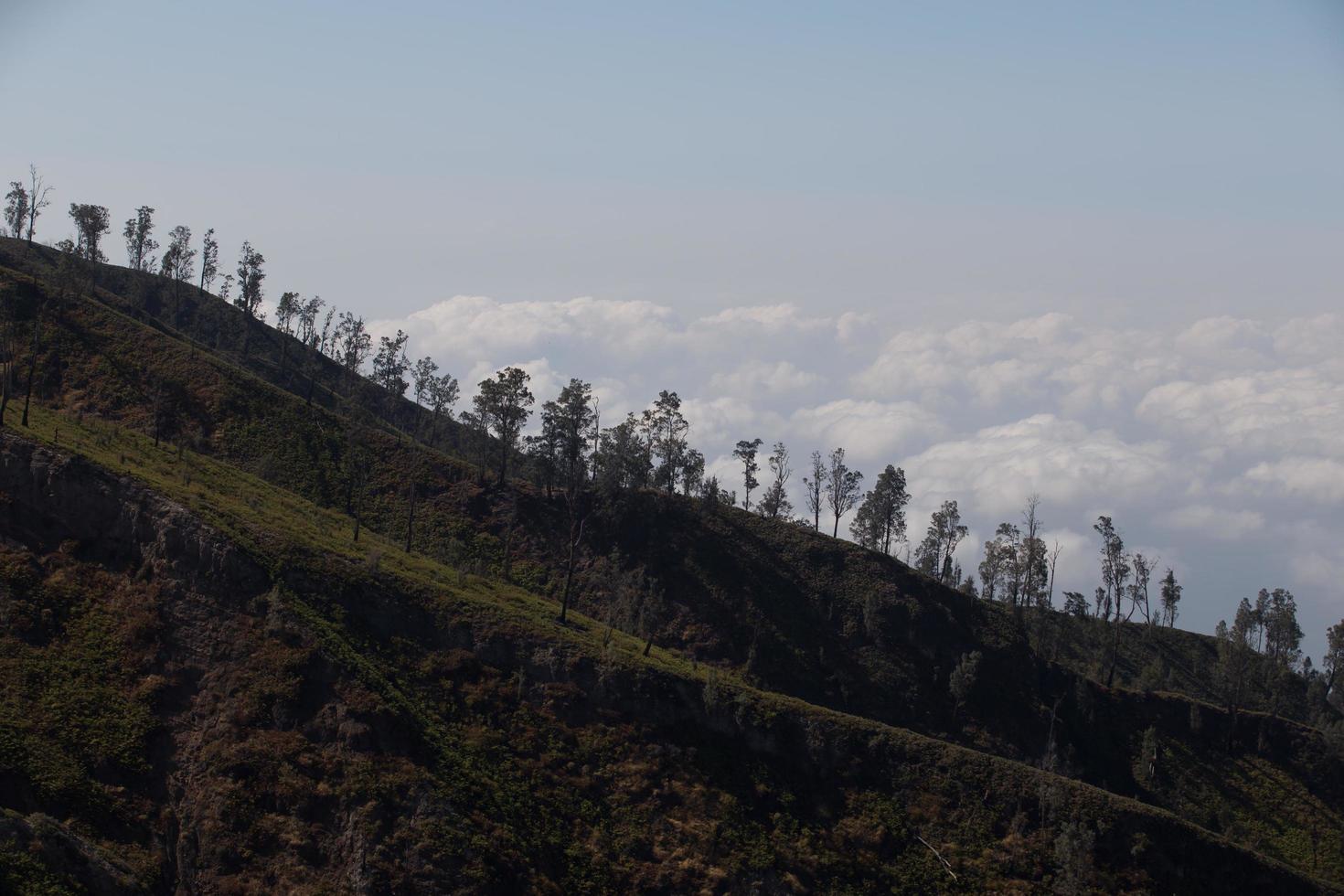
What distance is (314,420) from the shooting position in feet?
366

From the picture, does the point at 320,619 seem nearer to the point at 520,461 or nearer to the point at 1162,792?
the point at 520,461

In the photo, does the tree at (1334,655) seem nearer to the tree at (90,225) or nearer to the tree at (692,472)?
the tree at (692,472)

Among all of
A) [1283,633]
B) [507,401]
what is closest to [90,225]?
[507,401]

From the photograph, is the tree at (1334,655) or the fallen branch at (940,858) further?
the tree at (1334,655)

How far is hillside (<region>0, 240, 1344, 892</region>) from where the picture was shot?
163 feet

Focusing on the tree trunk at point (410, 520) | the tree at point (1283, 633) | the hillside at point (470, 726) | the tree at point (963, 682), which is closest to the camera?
the hillside at point (470, 726)

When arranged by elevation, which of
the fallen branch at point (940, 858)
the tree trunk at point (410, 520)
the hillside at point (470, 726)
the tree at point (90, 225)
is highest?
the tree at point (90, 225)

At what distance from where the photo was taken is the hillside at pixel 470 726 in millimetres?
49594

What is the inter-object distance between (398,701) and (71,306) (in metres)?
79.6

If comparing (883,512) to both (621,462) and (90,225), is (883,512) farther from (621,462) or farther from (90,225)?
(90,225)

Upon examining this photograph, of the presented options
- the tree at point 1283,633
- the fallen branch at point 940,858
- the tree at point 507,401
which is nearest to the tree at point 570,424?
the tree at point 507,401

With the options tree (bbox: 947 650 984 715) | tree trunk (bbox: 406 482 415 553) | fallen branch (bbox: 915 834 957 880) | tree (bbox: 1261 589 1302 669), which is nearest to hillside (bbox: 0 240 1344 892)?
fallen branch (bbox: 915 834 957 880)

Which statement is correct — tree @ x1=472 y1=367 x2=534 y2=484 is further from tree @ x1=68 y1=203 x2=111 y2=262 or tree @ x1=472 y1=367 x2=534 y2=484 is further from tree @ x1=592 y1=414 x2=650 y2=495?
tree @ x1=68 y1=203 x2=111 y2=262

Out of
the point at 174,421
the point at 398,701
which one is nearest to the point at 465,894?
the point at 398,701
